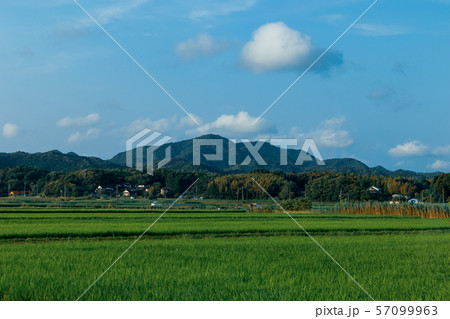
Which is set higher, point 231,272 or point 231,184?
point 231,184

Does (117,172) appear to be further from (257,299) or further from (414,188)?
(257,299)

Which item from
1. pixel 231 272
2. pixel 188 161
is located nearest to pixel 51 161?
pixel 188 161

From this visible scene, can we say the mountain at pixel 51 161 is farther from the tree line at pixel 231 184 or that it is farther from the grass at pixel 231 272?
the grass at pixel 231 272

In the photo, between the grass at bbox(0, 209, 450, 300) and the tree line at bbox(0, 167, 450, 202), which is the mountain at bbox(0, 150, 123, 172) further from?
the grass at bbox(0, 209, 450, 300)

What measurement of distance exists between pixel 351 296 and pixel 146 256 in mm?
7519

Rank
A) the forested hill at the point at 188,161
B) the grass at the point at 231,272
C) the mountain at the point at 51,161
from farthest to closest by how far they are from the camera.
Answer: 1. the mountain at the point at 51,161
2. the forested hill at the point at 188,161
3. the grass at the point at 231,272

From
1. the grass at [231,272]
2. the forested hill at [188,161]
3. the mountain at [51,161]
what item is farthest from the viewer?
the mountain at [51,161]

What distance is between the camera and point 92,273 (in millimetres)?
11523

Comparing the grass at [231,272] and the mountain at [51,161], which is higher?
the mountain at [51,161]

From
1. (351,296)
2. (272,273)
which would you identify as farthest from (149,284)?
(351,296)

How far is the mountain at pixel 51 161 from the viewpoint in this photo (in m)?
136

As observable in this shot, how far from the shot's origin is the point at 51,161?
477 ft

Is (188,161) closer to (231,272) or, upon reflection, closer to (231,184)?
(231,184)

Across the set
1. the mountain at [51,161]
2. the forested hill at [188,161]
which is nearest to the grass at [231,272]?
the forested hill at [188,161]
